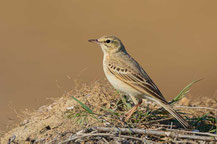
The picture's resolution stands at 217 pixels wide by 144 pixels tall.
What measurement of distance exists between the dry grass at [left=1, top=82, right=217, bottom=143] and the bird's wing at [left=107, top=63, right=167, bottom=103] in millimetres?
293

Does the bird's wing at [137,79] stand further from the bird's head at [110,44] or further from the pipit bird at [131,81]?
the bird's head at [110,44]

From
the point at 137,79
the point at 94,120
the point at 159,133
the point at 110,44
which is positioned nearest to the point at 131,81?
the point at 137,79

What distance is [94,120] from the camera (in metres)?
6.13

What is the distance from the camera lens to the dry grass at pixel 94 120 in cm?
559

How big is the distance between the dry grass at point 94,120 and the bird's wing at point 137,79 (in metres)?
0.29

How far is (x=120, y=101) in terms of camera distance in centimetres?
693

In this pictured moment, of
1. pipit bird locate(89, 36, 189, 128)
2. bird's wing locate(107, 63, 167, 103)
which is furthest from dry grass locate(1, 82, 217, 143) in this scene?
bird's wing locate(107, 63, 167, 103)

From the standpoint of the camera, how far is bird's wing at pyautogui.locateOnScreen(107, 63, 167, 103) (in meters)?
6.47

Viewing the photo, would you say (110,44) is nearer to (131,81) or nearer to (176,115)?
(131,81)

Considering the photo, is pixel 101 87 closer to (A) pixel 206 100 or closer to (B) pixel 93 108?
(B) pixel 93 108

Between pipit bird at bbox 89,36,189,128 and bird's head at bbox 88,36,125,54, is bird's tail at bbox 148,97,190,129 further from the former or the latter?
bird's head at bbox 88,36,125,54

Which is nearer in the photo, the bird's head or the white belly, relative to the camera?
the white belly

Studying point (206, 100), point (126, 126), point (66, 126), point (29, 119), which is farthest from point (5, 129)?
point (206, 100)

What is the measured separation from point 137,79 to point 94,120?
1069mm
